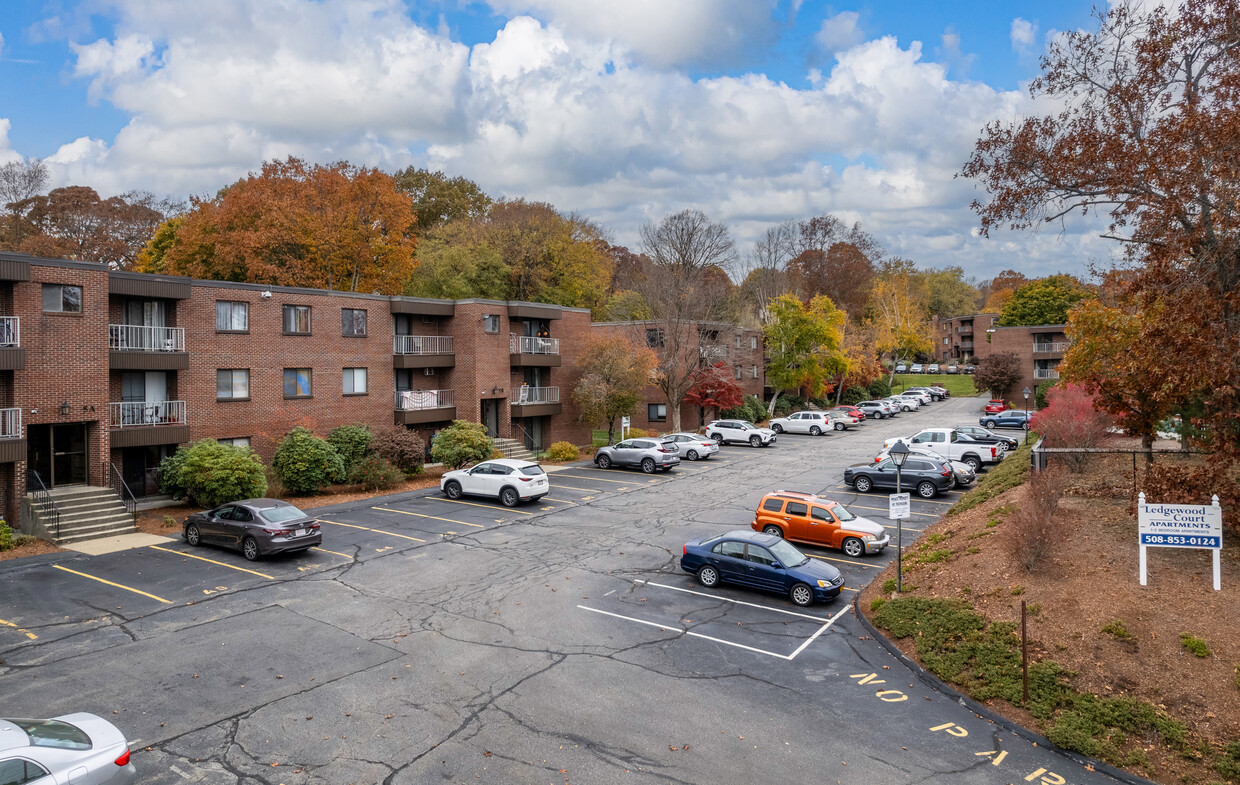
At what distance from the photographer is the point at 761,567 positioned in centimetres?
1583

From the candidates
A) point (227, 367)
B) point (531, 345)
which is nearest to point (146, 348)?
point (227, 367)

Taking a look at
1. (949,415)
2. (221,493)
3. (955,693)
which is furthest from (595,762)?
(949,415)

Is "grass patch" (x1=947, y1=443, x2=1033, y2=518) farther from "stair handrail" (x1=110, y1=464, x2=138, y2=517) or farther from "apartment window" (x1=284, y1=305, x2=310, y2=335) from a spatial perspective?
"stair handrail" (x1=110, y1=464, x2=138, y2=517)

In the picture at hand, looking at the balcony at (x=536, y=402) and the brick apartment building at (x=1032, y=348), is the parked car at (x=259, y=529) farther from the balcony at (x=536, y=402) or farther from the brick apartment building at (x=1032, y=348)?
the brick apartment building at (x=1032, y=348)

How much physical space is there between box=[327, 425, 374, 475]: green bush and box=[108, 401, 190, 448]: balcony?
509cm

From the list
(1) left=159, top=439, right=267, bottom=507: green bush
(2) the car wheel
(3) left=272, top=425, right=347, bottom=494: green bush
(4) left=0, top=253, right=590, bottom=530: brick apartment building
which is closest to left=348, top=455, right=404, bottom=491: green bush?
(3) left=272, top=425, right=347, bottom=494: green bush

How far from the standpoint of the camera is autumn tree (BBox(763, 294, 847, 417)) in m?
53.5

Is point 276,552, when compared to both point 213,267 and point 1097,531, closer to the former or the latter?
point 1097,531

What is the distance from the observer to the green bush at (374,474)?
27.6 meters

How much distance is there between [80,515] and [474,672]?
52.8 feet

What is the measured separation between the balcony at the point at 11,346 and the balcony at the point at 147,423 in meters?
3.21

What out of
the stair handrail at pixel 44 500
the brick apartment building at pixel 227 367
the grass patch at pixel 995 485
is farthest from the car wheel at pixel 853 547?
the stair handrail at pixel 44 500

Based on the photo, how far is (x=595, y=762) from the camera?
9055 mm

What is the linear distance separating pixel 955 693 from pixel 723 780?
495cm
